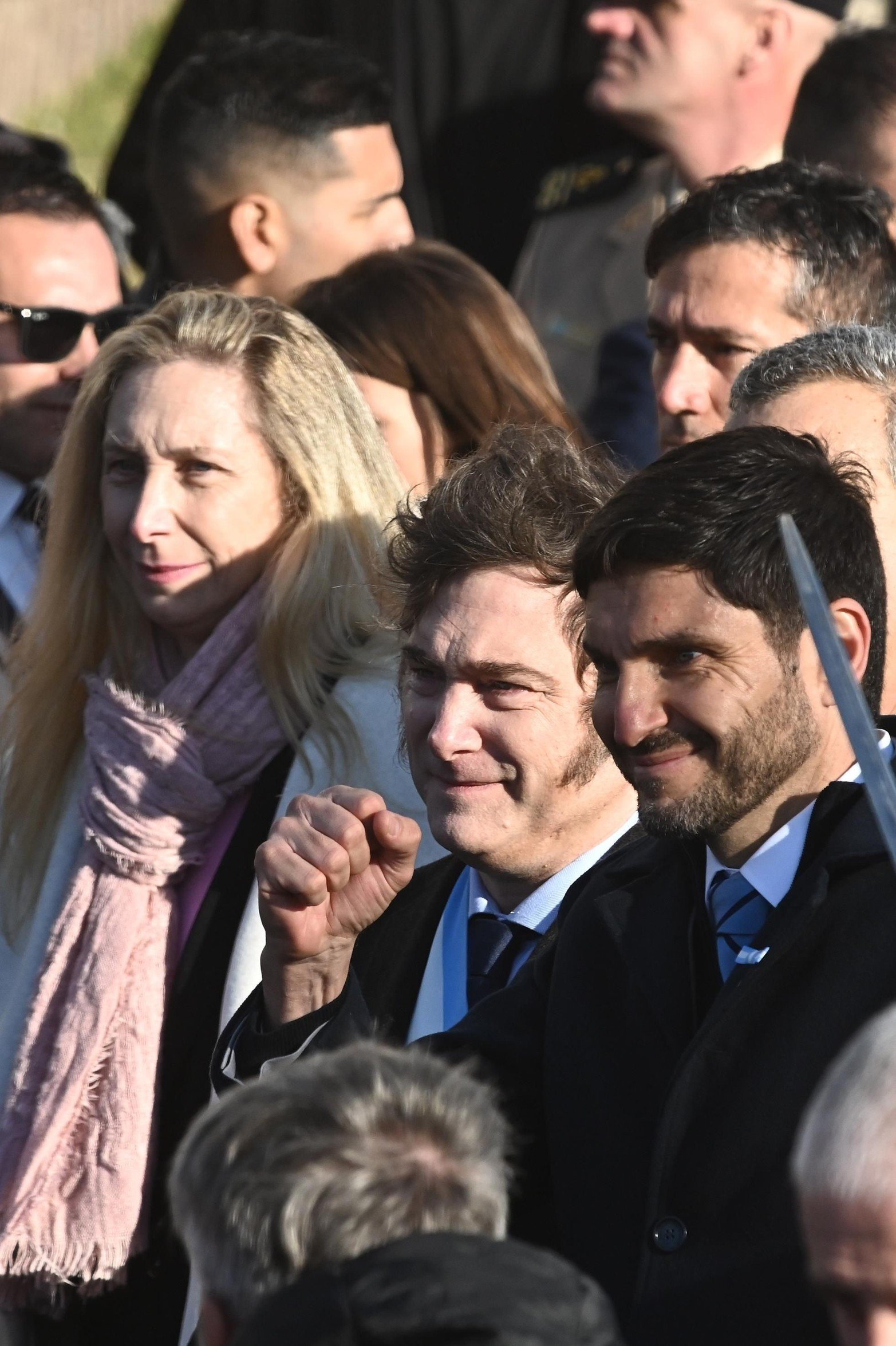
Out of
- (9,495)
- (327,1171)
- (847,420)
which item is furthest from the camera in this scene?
(9,495)

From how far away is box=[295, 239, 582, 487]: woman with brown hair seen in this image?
4.34 metres

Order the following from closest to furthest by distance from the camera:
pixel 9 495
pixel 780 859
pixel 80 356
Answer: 1. pixel 780 859
2. pixel 9 495
3. pixel 80 356

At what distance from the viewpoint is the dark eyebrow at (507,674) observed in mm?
3045

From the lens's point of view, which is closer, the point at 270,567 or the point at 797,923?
the point at 797,923

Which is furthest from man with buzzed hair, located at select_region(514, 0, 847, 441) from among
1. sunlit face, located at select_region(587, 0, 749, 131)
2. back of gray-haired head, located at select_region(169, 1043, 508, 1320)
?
back of gray-haired head, located at select_region(169, 1043, 508, 1320)

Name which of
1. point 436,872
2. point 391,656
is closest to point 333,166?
point 391,656

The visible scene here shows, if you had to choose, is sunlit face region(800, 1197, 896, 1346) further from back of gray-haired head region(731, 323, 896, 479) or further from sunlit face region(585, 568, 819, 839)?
back of gray-haired head region(731, 323, 896, 479)

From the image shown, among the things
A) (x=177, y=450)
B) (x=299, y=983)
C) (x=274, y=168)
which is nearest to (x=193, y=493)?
(x=177, y=450)

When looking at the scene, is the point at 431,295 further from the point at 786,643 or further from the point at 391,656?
the point at 786,643

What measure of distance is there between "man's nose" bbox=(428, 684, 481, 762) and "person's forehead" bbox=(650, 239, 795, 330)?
115cm

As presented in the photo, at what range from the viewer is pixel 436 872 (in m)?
3.21

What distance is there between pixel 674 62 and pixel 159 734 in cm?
230

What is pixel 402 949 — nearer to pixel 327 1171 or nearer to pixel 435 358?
pixel 327 1171

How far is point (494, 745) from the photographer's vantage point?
10.0ft
